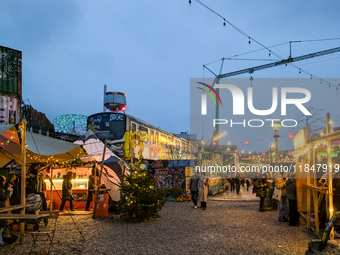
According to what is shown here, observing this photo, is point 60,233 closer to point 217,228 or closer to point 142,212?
point 142,212

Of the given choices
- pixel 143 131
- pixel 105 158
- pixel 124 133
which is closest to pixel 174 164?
pixel 143 131

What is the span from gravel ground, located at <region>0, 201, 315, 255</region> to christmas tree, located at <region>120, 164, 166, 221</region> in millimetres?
432

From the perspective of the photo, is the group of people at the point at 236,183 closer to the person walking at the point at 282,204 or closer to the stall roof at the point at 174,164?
the stall roof at the point at 174,164

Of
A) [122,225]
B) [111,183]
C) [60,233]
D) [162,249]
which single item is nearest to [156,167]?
[111,183]

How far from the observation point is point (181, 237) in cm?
750

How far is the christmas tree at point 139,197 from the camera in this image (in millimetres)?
9844

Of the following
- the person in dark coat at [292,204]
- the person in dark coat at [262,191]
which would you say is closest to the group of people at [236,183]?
the person in dark coat at [262,191]

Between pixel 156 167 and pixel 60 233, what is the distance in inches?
429

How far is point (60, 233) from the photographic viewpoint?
8172 mm

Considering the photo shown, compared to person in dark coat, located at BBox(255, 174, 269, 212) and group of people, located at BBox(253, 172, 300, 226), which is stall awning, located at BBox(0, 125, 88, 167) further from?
person in dark coat, located at BBox(255, 174, 269, 212)

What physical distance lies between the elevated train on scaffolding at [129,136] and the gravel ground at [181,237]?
5.63m

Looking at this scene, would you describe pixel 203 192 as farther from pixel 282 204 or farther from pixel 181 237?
pixel 181 237

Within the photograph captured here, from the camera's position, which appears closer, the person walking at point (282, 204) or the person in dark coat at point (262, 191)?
the person walking at point (282, 204)

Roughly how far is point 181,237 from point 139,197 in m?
2.77
